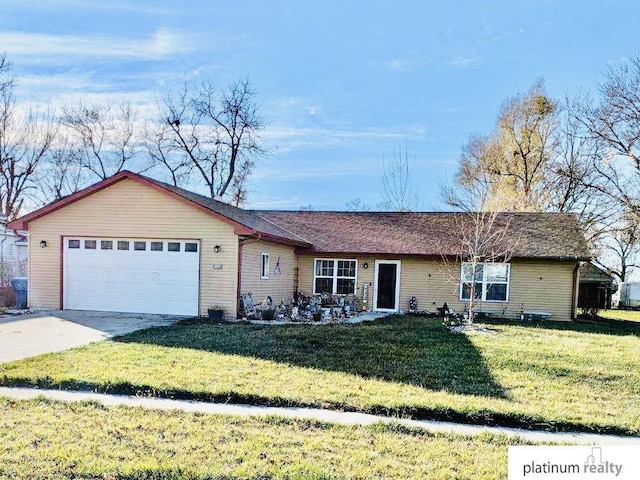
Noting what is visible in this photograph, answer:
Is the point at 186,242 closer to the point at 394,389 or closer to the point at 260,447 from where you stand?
the point at 394,389

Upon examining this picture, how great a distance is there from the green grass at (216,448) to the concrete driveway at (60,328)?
12.2ft

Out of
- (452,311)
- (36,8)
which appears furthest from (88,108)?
(452,311)

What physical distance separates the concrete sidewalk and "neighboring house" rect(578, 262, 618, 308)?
2099cm

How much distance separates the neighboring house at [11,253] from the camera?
1863 cm

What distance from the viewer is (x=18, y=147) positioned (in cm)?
2705

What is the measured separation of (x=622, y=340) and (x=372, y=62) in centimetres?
1332

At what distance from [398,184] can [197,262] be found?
18391mm

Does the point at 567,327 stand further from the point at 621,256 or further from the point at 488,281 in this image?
the point at 621,256

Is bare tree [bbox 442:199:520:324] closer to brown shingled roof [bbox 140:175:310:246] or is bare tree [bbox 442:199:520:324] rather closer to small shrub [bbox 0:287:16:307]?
brown shingled roof [bbox 140:175:310:246]

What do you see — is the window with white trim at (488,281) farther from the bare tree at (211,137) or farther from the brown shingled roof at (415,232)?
the bare tree at (211,137)

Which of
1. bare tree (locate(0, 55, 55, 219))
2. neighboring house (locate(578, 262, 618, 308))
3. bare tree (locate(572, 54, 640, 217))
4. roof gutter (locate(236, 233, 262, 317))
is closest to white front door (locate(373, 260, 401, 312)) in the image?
roof gutter (locate(236, 233, 262, 317))

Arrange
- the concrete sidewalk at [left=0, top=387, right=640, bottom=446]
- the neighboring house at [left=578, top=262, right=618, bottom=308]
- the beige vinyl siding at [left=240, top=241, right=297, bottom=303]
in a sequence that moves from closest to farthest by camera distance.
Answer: the concrete sidewalk at [left=0, top=387, right=640, bottom=446] → the beige vinyl siding at [left=240, top=241, right=297, bottom=303] → the neighboring house at [left=578, top=262, right=618, bottom=308]

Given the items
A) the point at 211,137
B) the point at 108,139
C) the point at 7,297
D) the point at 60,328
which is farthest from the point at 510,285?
the point at 108,139

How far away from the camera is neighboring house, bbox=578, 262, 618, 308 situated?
81.9 feet
